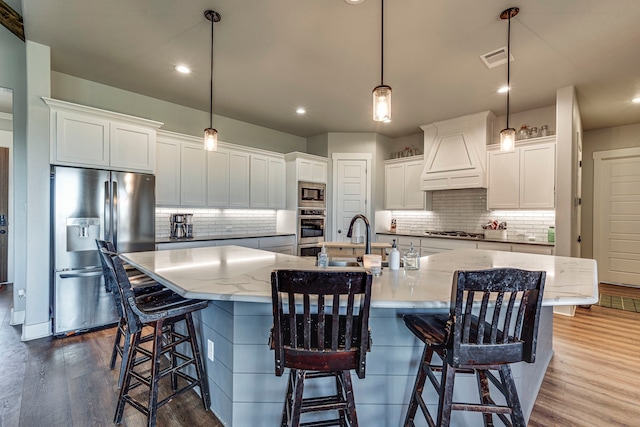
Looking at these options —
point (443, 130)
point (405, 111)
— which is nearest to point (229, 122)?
point (405, 111)

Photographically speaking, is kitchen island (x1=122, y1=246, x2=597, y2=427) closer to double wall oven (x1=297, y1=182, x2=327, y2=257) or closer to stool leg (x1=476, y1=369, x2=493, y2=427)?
stool leg (x1=476, y1=369, x2=493, y2=427)

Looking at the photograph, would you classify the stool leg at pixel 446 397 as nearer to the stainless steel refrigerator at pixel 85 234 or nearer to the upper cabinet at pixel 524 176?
the stainless steel refrigerator at pixel 85 234

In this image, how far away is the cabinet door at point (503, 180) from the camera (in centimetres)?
436

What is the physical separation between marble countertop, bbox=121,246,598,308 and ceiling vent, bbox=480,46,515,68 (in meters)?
1.92

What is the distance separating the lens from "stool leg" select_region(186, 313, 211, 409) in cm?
185

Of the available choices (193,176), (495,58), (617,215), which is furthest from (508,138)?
(617,215)

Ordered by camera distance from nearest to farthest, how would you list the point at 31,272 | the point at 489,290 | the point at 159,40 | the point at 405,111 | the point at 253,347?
the point at 489,290
the point at 253,347
the point at 159,40
the point at 31,272
the point at 405,111

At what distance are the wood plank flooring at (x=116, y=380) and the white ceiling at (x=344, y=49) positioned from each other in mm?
2798

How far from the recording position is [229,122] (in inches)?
197

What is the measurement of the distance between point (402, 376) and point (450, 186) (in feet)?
12.9

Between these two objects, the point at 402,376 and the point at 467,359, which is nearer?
the point at 467,359

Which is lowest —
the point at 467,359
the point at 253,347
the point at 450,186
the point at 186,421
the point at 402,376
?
the point at 186,421

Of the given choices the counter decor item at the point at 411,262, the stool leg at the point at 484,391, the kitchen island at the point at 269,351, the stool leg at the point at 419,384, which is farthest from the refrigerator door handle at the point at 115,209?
the stool leg at the point at 484,391

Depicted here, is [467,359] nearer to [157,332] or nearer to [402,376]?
[402,376]
